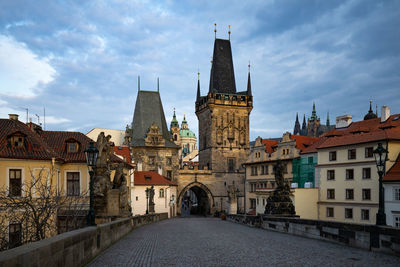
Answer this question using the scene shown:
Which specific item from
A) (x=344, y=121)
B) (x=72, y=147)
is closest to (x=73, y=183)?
(x=72, y=147)

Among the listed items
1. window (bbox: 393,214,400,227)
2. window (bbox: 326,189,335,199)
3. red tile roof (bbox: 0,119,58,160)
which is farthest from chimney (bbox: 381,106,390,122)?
red tile roof (bbox: 0,119,58,160)

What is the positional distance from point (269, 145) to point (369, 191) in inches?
1006

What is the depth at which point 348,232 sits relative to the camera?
44.6ft

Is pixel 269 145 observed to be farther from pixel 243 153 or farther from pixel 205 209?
pixel 205 209

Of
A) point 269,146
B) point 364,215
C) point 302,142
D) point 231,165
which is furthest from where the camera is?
point 231,165

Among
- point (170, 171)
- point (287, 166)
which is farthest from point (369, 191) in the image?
point (170, 171)

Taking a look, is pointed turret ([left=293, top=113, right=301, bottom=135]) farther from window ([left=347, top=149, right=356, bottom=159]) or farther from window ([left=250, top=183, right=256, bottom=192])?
window ([left=347, top=149, right=356, bottom=159])

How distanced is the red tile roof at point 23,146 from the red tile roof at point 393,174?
26.7 metres

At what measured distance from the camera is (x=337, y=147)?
130 ft

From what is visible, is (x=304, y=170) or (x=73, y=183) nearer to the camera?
(x=73, y=183)

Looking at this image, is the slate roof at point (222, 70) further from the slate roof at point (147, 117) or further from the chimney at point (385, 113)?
the chimney at point (385, 113)

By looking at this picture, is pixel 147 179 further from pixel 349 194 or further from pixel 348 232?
pixel 348 232

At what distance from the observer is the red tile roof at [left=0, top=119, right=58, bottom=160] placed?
1110 inches

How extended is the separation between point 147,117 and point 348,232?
6373 cm
